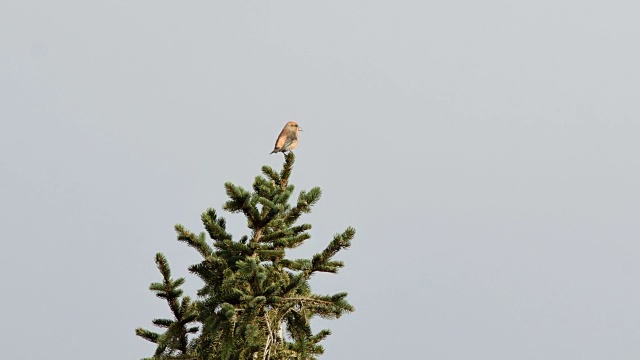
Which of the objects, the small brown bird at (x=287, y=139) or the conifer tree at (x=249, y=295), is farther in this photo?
the small brown bird at (x=287, y=139)

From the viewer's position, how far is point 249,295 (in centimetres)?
875

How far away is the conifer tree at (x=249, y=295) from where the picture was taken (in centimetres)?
877

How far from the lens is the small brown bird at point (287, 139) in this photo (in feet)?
41.2

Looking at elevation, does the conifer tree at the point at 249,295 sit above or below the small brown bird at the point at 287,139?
below

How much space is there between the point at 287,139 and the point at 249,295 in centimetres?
431

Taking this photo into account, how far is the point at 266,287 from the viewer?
897cm

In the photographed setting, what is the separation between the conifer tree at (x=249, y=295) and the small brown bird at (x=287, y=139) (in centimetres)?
313

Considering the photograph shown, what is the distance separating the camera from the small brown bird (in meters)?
12.6

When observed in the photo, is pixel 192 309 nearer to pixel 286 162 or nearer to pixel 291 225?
pixel 291 225

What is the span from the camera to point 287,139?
41.6 feet

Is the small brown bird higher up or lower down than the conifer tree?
higher up

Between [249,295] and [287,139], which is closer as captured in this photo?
[249,295]

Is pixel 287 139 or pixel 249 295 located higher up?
pixel 287 139

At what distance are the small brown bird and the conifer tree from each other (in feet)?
10.3
